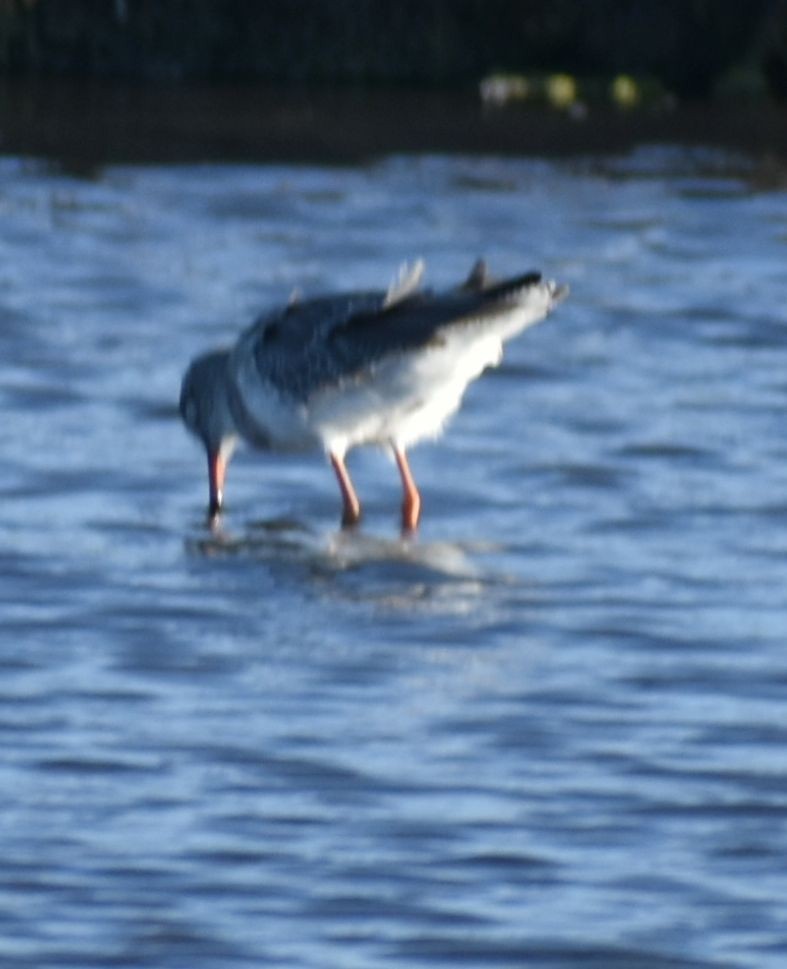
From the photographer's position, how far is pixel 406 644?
912 centimetres

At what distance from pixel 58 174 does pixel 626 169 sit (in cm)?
387

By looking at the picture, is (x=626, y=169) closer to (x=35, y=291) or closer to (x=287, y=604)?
(x=35, y=291)

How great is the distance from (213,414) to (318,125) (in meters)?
9.97

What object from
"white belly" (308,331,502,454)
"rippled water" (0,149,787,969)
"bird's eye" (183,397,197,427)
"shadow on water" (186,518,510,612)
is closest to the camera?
"rippled water" (0,149,787,969)

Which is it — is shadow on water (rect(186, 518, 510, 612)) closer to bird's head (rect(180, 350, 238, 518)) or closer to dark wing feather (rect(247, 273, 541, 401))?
bird's head (rect(180, 350, 238, 518))

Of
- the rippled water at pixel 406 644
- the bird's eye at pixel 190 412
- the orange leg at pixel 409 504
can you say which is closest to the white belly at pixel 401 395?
the orange leg at pixel 409 504

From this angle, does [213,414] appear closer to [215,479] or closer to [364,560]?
[215,479]

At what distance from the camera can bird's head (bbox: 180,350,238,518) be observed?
11.2 metres

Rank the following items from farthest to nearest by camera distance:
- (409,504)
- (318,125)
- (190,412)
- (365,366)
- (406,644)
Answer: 1. (318,125)
2. (190,412)
3. (409,504)
4. (365,366)
5. (406,644)

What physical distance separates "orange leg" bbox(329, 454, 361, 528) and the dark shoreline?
893 cm

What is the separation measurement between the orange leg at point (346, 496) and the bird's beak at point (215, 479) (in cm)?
48

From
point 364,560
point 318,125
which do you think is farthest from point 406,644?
point 318,125

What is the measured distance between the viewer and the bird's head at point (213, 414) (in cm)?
1120

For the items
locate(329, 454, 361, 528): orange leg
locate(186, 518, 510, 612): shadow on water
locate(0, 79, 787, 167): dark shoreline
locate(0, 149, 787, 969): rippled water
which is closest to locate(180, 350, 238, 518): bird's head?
locate(0, 149, 787, 969): rippled water
